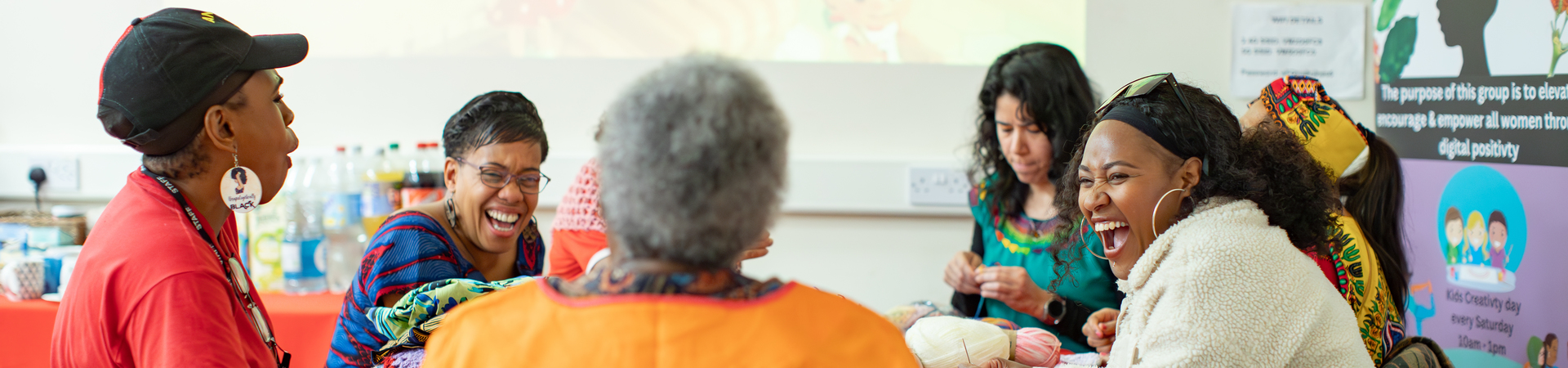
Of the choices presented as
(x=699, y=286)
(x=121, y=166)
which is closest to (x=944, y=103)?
(x=699, y=286)

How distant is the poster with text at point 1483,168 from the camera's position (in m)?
1.98

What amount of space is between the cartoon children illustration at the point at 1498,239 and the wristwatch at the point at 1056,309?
3.85 ft

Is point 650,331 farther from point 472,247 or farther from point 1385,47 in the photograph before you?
point 1385,47

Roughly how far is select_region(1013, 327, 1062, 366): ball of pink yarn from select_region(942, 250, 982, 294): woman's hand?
24.6 inches

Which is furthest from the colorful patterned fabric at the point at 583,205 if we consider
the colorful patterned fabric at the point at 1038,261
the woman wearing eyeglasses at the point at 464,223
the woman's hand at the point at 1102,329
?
the woman's hand at the point at 1102,329

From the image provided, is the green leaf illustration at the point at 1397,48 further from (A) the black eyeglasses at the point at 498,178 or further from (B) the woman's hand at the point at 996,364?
(A) the black eyeglasses at the point at 498,178

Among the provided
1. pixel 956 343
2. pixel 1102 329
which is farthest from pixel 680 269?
pixel 1102 329

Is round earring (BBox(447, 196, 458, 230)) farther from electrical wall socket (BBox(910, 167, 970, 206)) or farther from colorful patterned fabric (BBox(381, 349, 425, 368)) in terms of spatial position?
electrical wall socket (BBox(910, 167, 970, 206))

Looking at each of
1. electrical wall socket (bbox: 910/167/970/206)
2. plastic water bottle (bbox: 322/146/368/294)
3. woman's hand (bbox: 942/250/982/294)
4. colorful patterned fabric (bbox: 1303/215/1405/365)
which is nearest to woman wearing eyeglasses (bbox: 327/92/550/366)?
plastic water bottle (bbox: 322/146/368/294)

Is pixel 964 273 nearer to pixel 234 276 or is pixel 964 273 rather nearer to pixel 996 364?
pixel 996 364

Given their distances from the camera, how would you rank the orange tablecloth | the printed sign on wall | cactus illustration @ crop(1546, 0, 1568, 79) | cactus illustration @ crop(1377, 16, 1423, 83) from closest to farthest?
1. cactus illustration @ crop(1546, 0, 1568, 79)
2. the orange tablecloth
3. cactus illustration @ crop(1377, 16, 1423, 83)
4. the printed sign on wall

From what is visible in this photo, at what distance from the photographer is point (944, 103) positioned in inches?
115

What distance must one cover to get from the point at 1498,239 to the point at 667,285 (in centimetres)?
238

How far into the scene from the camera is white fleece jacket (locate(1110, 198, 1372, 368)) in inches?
45.2
